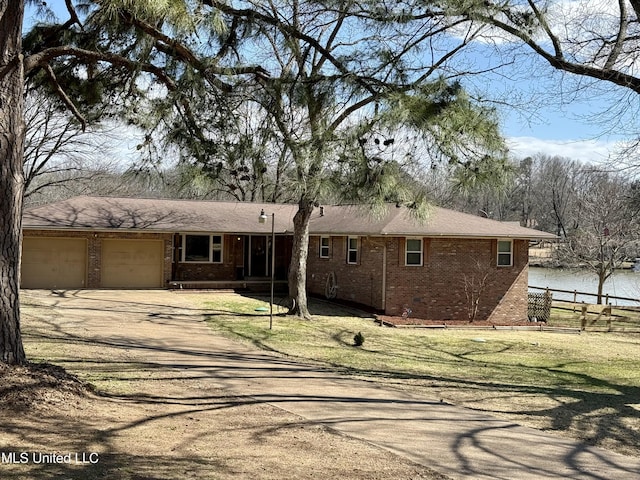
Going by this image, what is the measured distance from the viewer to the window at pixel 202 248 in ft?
82.0

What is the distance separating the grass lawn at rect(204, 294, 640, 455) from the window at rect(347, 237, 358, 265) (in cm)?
213

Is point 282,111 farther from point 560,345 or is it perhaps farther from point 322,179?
point 560,345

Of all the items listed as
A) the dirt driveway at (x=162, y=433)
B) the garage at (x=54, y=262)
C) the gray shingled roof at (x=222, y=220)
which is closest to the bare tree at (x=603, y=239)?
the gray shingled roof at (x=222, y=220)

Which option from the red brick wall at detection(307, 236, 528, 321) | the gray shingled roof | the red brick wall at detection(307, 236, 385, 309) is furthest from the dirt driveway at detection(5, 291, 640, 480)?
the gray shingled roof

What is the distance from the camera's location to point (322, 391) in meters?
8.73

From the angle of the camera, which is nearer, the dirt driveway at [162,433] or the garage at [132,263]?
the dirt driveway at [162,433]

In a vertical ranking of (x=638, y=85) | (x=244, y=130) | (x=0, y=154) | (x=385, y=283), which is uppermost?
(x=638, y=85)

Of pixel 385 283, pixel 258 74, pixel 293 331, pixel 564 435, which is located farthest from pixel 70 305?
pixel 564 435

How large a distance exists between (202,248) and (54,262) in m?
5.49

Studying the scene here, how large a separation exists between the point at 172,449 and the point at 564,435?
4.40 m

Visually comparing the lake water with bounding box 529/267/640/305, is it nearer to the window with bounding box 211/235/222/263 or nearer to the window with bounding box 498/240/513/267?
the window with bounding box 498/240/513/267

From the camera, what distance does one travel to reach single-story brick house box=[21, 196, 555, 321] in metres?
21.3

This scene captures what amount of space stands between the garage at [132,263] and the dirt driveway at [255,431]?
13.0m

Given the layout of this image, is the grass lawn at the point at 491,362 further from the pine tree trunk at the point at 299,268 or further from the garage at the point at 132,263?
the garage at the point at 132,263
